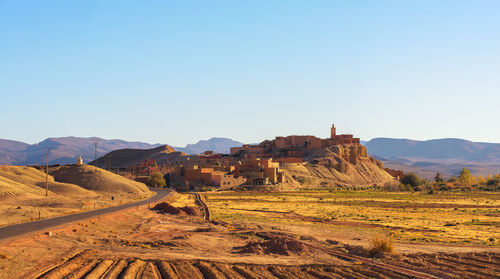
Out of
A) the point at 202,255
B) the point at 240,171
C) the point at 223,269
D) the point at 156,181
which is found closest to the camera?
the point at 223,269

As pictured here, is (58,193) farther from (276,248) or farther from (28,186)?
(276,248)

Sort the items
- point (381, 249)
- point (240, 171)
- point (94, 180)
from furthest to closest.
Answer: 1. point (240, 171)
2. point (94, 180)
3. point (381, 249)

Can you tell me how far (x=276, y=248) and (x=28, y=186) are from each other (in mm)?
39609

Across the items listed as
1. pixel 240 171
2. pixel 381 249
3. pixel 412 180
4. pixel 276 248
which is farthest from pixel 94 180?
pixel 412 180

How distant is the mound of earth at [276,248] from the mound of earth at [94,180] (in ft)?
139

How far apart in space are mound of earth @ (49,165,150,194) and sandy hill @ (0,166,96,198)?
4067 millimetres

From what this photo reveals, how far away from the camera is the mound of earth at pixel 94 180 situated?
63000mm

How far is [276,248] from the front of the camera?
22422mm

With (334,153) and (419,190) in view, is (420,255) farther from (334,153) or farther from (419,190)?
(334,153)

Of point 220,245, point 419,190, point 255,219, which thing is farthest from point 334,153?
point 220,245

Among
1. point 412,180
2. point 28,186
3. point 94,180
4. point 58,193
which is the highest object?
point 94,180

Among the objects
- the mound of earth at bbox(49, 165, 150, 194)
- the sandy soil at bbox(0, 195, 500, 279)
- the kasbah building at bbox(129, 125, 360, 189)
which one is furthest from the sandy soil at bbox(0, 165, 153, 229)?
the kasbah building at bbox(129, 125, 360, 189)

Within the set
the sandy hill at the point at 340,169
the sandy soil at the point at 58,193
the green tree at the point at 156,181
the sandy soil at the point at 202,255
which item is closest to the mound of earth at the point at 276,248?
the sandy soil at the point at 202,255

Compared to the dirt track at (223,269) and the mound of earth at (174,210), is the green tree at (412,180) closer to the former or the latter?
the mound of earth at (174,210)
